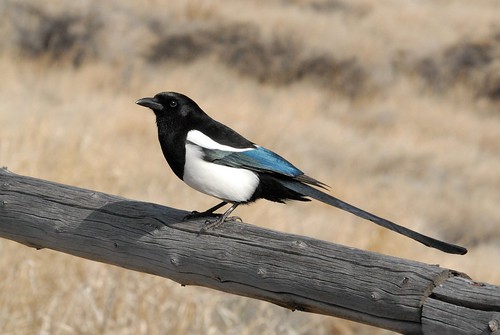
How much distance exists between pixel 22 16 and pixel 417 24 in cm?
847

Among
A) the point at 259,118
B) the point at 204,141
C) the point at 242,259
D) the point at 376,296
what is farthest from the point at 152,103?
the point at 259,118

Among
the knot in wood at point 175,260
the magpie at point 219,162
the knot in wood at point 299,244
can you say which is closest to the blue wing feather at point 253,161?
the magpie at point 219,162

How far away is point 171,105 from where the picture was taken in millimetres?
3117

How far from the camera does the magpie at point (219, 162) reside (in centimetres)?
295

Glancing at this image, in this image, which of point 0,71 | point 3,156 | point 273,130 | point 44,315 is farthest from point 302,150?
point 44,315

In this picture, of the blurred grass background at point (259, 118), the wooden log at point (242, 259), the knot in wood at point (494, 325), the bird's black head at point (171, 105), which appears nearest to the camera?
the knot in wood at point (494, 325)

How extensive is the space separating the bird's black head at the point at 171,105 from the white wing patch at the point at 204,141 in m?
0.10

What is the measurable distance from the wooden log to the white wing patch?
0.25m

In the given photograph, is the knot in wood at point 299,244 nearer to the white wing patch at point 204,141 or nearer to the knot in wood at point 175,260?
the knot in wood at point 175,260

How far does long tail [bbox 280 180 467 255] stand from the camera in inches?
91.8

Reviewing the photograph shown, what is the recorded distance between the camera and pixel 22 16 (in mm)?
15820

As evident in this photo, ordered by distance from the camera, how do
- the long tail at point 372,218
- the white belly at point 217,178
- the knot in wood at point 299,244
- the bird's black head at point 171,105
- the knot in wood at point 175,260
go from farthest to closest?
the bird's black head at point 171,105, the white belly at point 217,178, the knot in wood at point 175,260, the knot in wood at point 299,244, the long tail at point 372,218

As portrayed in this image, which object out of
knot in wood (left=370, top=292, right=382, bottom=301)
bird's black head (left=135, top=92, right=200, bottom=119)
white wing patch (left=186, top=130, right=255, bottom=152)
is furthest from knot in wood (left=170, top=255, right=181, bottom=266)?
knot in wood (left=370, top=292, right=382, bottom=301)

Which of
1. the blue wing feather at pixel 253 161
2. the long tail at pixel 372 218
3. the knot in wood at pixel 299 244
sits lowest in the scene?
the knot in wood at pixel 299 244
